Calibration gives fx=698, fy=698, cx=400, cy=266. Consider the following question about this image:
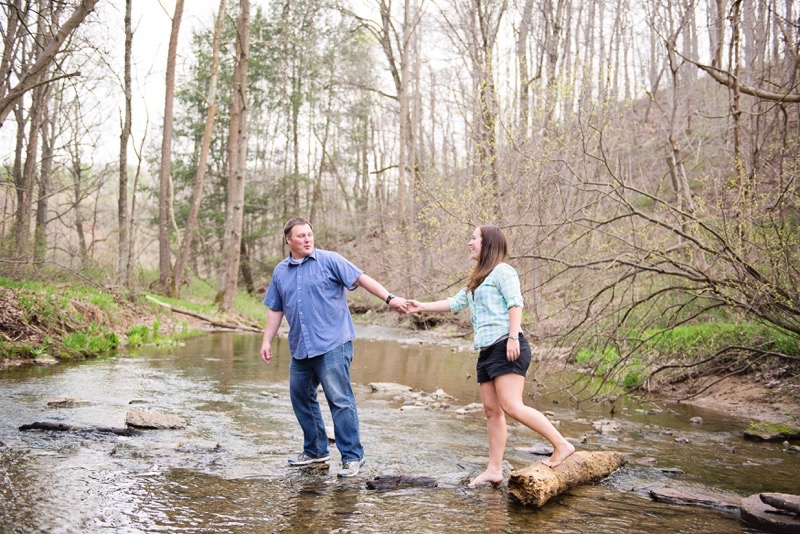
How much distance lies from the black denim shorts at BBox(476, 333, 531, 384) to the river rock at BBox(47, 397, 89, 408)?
4594mm

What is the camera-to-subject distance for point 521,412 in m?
4.99

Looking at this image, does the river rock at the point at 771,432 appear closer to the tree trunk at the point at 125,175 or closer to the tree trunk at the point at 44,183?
the tree trunk at the point at 44,183

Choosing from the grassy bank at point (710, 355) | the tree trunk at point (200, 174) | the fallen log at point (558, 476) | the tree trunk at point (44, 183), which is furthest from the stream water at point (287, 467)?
the tree trunk at point (200, 174)

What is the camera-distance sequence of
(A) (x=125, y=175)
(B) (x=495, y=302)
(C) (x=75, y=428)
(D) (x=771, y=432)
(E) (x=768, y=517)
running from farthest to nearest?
(A) (x=125, y=175) → (D) (x=771, y=432) → (C) (x=75, y=428) → (B) (x=495, y=302) → (E) (x=768, y=517)

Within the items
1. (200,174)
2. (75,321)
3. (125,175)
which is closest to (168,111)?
(200,174)

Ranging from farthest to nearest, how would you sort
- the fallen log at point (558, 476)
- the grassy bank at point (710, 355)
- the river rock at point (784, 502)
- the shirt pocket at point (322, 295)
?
1. the grassy bank at point (710, 355)
2. the shirt pocket at point (322, 295)
3. the fallen log at point (558, 476)
4. the river rock at point (784, 502)

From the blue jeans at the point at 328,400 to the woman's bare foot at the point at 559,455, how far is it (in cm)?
143

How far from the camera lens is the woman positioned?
5.02 metres

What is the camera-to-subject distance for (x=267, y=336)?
584 centimetres

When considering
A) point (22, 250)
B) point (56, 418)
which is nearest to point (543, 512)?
point (56, 418)

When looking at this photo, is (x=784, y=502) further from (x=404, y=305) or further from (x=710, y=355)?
(x=710, y=355)

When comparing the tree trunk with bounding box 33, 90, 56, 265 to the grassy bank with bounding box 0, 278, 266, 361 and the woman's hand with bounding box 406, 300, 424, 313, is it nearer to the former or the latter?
the grassy bank with bounding box 0, 278, 266, 361

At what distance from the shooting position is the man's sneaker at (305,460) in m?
5.41

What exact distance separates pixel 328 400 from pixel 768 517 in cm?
309
